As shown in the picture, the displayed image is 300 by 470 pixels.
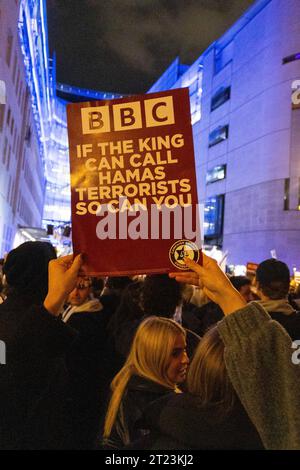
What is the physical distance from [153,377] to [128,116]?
1453 mm

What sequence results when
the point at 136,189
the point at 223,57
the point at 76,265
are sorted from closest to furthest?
1. the point at 76,265
2. the point at 136,189
3. the point at 223,57

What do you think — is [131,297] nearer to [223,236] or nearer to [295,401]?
[295,401]

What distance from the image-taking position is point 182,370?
2412mm

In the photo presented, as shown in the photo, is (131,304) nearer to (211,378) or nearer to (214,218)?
(211,378)

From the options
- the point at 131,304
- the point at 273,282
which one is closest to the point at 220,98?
the point at 131,304

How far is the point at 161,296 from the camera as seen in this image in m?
3.58

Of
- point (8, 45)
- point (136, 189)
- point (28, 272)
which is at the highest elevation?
point (8, 45)

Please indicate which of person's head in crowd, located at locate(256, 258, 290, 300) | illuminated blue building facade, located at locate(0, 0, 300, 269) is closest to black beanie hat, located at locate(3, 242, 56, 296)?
person's head in crowd, located at locate(256, 258, 290, 300)

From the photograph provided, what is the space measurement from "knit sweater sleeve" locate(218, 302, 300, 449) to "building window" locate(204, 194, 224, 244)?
42676 millimetres

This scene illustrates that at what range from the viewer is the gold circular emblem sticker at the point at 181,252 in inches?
80.0

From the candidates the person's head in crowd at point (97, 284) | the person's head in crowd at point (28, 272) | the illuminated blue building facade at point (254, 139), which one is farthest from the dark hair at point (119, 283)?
the illuminated blue building facade at point (254, 139)

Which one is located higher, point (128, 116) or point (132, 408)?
point (128, 116)

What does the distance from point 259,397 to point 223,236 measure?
42.2 metres
